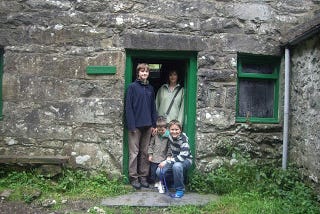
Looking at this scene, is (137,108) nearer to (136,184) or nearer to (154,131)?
(154,131)

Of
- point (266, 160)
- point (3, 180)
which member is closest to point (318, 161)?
point (266, 160)

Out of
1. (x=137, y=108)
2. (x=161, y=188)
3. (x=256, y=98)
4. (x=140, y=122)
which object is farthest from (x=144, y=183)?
(x=256, y=98)

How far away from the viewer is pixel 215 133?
602cm

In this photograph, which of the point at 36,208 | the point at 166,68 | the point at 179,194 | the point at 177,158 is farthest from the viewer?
the point at 166,68

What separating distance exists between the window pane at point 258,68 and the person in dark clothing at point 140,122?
5.38 ft

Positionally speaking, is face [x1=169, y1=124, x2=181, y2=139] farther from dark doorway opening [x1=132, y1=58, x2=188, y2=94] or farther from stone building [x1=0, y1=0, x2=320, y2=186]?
dark doorway opening [x1=132, y1=58, x2=188, y2=94]

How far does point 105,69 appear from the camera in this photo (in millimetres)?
5828

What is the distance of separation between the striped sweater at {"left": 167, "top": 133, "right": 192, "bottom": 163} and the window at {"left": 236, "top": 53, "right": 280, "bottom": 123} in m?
1.08

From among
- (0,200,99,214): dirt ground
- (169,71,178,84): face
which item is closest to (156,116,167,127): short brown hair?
(169,71,178,84): face

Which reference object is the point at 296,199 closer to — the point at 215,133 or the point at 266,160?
the point at 266,160

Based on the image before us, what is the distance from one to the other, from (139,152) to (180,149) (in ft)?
2.52

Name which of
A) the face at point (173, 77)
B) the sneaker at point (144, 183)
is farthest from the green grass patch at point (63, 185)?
the face at point (173, 77)

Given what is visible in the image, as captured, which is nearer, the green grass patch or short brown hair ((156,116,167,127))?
the green grass patch

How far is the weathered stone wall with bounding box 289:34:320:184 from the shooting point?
5.31 m
